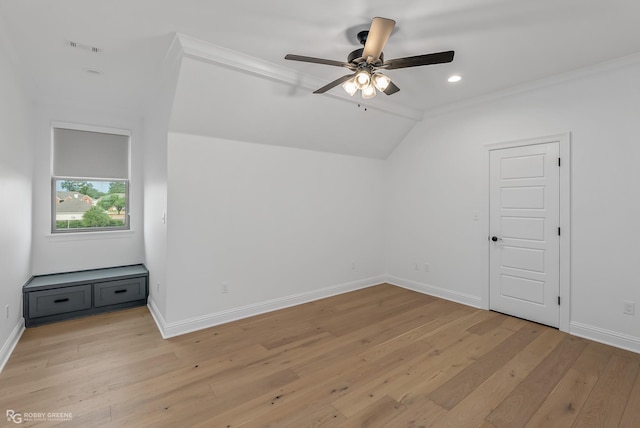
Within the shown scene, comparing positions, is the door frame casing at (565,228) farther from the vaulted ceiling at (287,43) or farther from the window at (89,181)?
the window at (89,181)

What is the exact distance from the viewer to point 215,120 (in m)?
3.26

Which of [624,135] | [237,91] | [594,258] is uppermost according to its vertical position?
[237,91]

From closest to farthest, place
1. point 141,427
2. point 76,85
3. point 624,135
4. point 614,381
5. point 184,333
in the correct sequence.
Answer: point 141,427, point 614,381, point 624,135, point 184,333, point 76,85

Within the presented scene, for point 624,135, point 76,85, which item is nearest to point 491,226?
point 624,135

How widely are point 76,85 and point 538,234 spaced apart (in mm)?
5620

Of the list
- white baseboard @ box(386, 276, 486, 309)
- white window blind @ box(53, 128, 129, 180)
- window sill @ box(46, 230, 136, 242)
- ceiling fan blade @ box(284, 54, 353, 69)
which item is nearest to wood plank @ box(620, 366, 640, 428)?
white baseboard @ box(386, 276, 486, 309)

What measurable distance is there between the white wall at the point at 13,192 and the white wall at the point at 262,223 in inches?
50.1

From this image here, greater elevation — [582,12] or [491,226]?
[582,12]

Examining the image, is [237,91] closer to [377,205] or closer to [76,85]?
[76,85]

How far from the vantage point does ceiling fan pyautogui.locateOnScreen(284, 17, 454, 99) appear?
2094mm

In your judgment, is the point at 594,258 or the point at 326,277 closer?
the point at 594,258

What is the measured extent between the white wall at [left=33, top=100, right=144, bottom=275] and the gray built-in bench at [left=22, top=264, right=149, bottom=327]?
0.18 meters

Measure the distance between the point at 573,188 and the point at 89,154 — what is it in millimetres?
6046

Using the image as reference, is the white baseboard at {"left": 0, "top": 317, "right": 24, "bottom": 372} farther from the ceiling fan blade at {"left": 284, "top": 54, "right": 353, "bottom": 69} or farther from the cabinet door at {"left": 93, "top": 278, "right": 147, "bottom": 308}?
the ceiling fan blade at {"left": 284, "top": 54, "right": 353, "bottom": 69}
